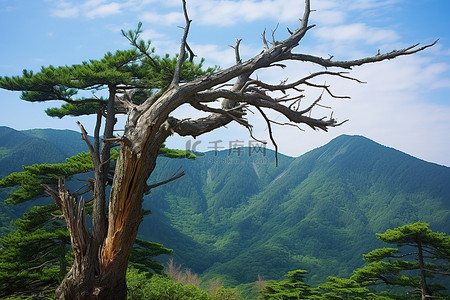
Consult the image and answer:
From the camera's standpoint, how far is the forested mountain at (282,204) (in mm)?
30094

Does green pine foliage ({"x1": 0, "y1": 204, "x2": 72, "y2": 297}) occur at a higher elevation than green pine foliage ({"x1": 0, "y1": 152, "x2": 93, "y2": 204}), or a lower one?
lower

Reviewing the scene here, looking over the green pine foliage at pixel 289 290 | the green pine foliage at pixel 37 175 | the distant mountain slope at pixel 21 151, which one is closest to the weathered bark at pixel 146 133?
the green pine foliage at pixel 37 175

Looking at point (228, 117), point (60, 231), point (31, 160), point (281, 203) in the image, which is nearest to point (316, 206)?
point (281, 203)

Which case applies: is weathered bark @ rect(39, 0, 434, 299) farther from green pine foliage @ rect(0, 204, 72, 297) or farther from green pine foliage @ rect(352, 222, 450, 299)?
green pine foliage @ rect(352, 222, 450, 299)

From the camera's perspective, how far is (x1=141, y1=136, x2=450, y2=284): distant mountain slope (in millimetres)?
31055

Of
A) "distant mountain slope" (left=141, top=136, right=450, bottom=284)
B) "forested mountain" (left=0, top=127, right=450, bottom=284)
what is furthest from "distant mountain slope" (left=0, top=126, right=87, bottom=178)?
"distant mountain slope" (left=141, top=136, right=450, bottom=284)

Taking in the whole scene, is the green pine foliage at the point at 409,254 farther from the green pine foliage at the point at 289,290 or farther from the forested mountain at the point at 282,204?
the forested mountain at the point at 282,204

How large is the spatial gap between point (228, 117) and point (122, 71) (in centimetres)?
306

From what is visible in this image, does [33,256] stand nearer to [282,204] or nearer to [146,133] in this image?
[146,133]

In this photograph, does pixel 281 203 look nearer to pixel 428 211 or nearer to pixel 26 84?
pixel 428 211

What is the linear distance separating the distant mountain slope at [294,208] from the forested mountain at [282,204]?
95mm

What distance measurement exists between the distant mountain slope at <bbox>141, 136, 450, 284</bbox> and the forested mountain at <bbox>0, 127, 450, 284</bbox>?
0.10 metres

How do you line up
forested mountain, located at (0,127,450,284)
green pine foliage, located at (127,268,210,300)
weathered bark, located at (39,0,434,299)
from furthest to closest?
1. forested mountain, located at (0,127,450,284)
2. green pine foliage, located at (127,268,210,300)
3. weathered bark, located at (39,0,434,299)

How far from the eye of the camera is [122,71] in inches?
252
